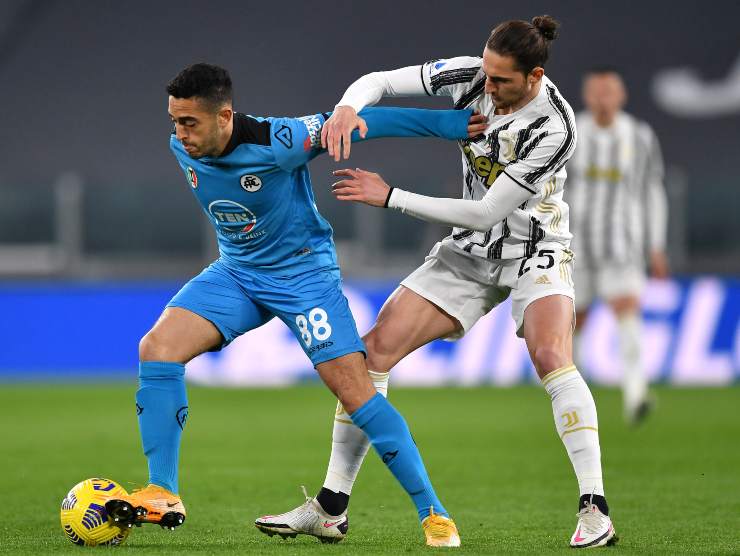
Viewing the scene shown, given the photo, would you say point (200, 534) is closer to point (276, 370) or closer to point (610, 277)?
point (610, 277)

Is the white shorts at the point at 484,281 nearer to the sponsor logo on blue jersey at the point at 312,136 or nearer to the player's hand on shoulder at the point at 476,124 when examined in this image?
the player's hand on shoulder at the point at 476,124

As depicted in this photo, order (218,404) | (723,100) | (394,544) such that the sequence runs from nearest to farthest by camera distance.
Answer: (394,544)
(218,404)
(723,100)

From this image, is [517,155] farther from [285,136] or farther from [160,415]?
[160,415]

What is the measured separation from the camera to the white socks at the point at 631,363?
9.15 m

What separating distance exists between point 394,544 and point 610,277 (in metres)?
5.28

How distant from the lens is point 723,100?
52.7ft

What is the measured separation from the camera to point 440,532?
452cm

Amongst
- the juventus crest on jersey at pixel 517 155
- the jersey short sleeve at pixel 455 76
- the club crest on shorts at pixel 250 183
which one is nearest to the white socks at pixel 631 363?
the juventus crest on jersey at pixel 517 155

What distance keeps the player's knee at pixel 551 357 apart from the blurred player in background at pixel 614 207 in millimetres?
4696

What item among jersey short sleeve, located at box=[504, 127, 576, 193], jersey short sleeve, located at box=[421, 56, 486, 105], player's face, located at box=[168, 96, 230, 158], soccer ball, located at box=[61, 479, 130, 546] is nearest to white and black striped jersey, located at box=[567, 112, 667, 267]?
jersey short sleeve, located at box=[421, 56, 486, 105]

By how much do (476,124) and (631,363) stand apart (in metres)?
4.78

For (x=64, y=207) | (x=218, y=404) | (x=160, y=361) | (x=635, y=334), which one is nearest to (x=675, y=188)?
(x=635, y=334)

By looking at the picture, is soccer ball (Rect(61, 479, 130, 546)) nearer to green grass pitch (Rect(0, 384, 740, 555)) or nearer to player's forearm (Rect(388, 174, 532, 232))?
green grass pitch (Rect(0, 384, 740, 555))

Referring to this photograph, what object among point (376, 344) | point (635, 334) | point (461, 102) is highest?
point (461, 102)
